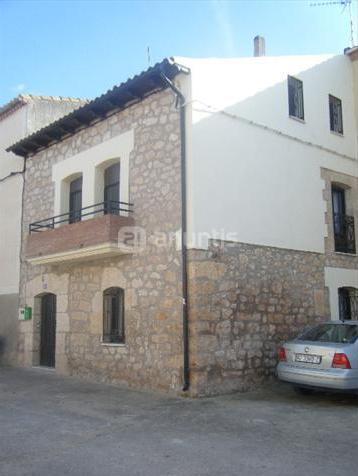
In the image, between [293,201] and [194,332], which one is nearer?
[194,332]

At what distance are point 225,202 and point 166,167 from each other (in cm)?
128

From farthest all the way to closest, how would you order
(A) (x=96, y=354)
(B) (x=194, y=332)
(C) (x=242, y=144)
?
(A) (x=96, y=354) < (C) (x=242, y=144) < (B) (x=194, y=332)

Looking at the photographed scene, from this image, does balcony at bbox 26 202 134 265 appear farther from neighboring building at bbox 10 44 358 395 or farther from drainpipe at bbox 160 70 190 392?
drainpipe at bbox 160 70 190 392

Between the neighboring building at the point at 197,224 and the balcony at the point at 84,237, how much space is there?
0.04 meters

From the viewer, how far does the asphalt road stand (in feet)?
16.4

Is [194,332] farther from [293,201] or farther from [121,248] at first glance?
[293,201]

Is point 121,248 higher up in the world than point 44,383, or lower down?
higher up

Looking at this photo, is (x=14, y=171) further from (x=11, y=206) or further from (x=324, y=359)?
(x=324, y=359)

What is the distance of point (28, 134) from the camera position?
13922 mm

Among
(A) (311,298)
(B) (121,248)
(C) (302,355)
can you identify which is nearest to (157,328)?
(B) (121,248)

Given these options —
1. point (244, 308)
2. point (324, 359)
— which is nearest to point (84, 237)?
point (244, 308)

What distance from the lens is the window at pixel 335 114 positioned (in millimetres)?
12609

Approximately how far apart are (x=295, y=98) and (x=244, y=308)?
518 cm

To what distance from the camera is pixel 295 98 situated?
11562 mm
